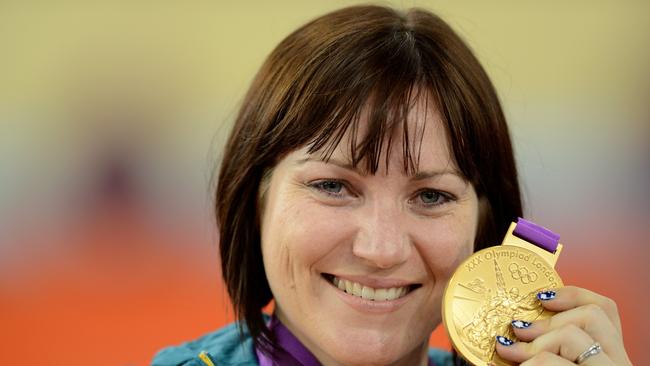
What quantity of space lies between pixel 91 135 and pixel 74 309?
1.18m

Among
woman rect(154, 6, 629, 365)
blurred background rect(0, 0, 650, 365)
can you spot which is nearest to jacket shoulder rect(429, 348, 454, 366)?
woman rect(154, 6, 629, 365)

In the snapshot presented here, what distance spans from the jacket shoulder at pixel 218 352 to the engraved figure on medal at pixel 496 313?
695mm

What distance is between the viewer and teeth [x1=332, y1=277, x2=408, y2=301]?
2.02m

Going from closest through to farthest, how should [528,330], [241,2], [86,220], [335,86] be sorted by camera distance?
[528,330] → [335,86] → [86,220] → [241,2]

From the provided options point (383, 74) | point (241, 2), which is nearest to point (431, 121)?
point (383, 74)

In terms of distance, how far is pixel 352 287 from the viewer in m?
2.03

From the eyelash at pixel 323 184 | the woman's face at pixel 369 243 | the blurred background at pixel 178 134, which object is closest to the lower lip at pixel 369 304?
the woman's face at pixel 369 243

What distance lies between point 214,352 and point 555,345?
0.97 meters

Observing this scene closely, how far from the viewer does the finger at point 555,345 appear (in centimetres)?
179

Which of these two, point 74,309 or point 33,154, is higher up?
point 33,154

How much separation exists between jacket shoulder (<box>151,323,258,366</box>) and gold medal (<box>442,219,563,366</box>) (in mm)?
667

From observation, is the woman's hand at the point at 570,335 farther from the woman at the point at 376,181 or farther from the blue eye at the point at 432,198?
the blue eye at the point at 432,198

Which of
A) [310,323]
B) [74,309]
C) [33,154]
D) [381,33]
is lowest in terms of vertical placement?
[74,309]

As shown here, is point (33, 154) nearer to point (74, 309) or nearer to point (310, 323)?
point (74, 309)
